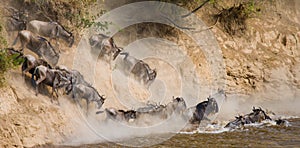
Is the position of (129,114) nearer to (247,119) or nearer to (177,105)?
(177,105)

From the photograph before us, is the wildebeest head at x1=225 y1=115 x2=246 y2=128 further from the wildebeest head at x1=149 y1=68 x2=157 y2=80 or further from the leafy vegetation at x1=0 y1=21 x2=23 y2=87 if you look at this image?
the leafy vegetation at x1=0 y1=21 x2=23 y2=87

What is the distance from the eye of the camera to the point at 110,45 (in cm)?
1759

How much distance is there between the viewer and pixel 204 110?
16422 mm

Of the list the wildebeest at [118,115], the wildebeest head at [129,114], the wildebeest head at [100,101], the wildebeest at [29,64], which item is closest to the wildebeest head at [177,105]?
the wildebeest head at [129,114]

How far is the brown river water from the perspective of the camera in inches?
460

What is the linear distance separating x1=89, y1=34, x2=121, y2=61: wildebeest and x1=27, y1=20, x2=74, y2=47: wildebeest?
1.07 m

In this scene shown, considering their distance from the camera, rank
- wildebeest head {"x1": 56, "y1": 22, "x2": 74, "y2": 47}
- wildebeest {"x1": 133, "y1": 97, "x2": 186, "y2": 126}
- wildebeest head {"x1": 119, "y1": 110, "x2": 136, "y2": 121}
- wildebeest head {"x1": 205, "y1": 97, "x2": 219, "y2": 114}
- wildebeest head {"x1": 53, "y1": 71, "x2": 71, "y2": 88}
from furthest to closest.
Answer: wildebeest head {"x1": 205, "y1": 97, "x2": 219, "y2": 114} → wildebeest head {"x1": 56, "y1": 22, "x2": 74, "y2": 47} → wildebeest {"x1": 133, "y1": 97, "x2": 186, "y2": 126} → wildebeest head {"x1": 119, "y1": 110, "x2": 136, "y2": 121} → wildebeest head {"x1": 53, "y1": 71, "x2": 71, "y2": 88}

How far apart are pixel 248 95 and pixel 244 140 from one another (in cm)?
990

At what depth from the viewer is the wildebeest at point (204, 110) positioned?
1577 centimetres

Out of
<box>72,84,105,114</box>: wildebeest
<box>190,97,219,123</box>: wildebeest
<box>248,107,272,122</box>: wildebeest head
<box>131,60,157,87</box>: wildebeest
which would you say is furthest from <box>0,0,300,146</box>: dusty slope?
<box>248,107,272,122</box>: wildebeest head

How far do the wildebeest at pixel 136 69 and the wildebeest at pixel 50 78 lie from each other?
14.2ft

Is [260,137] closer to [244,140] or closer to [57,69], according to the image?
[244,140]

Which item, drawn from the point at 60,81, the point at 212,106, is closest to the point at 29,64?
the point at 60,81

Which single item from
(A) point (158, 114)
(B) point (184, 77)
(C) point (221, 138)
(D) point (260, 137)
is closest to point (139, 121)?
(A) point (158, 114)
